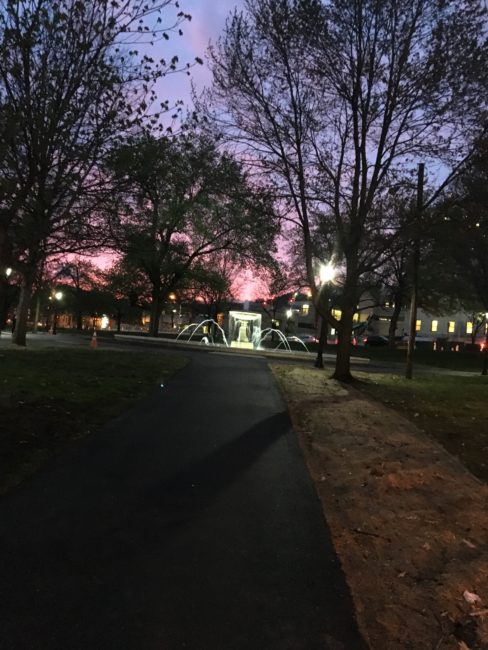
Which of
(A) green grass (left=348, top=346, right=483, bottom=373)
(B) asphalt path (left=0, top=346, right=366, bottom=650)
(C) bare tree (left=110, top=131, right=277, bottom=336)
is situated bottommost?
(B) asphalt path (left=0, top=346, right=366, bottom=650)

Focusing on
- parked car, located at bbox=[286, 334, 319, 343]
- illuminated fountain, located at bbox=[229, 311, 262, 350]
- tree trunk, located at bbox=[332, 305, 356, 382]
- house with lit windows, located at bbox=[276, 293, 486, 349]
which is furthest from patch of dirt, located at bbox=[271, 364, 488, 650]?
house with lit windows, located at bbox=[276, 293, 486, 349]

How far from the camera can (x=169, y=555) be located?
4105 millimetres

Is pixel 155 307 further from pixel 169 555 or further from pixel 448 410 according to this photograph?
pixel 169 555

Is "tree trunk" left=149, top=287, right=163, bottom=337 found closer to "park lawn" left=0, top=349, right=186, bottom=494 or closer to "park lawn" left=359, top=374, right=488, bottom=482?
"park lawn" left=0, top=349, right=186, bottom=494

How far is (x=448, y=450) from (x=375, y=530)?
3.59 metres

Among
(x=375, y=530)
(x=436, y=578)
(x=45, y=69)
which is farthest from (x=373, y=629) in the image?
(x=45, y=69)

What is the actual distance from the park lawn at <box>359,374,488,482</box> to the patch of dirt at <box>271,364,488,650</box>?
11.8 inches

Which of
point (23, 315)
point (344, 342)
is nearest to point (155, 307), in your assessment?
point (23, 315)

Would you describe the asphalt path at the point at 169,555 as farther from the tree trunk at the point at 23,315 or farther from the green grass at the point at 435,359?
the green grass at the point at 435,359

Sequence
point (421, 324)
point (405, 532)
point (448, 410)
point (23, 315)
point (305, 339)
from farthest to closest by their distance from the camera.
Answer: point (421, 324), point (305, 339), point (23, 315), point (448, 410), point (405, 532)

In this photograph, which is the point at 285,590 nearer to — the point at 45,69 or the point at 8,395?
the point at 8,395

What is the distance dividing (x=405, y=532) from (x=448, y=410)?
7750mm

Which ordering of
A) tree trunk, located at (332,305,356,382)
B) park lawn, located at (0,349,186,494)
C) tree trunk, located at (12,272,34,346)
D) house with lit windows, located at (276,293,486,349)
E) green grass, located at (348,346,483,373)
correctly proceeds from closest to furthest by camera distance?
park lawn, located at (0,349,186,494) → tree trunk, located at (332,305,356,382) → tree trunk, located at (12,272,34,346) → green grass, located at (348,346,483,373) → house with lit windows, located at (276,293,486,349)

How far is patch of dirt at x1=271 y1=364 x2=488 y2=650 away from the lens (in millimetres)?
3346
